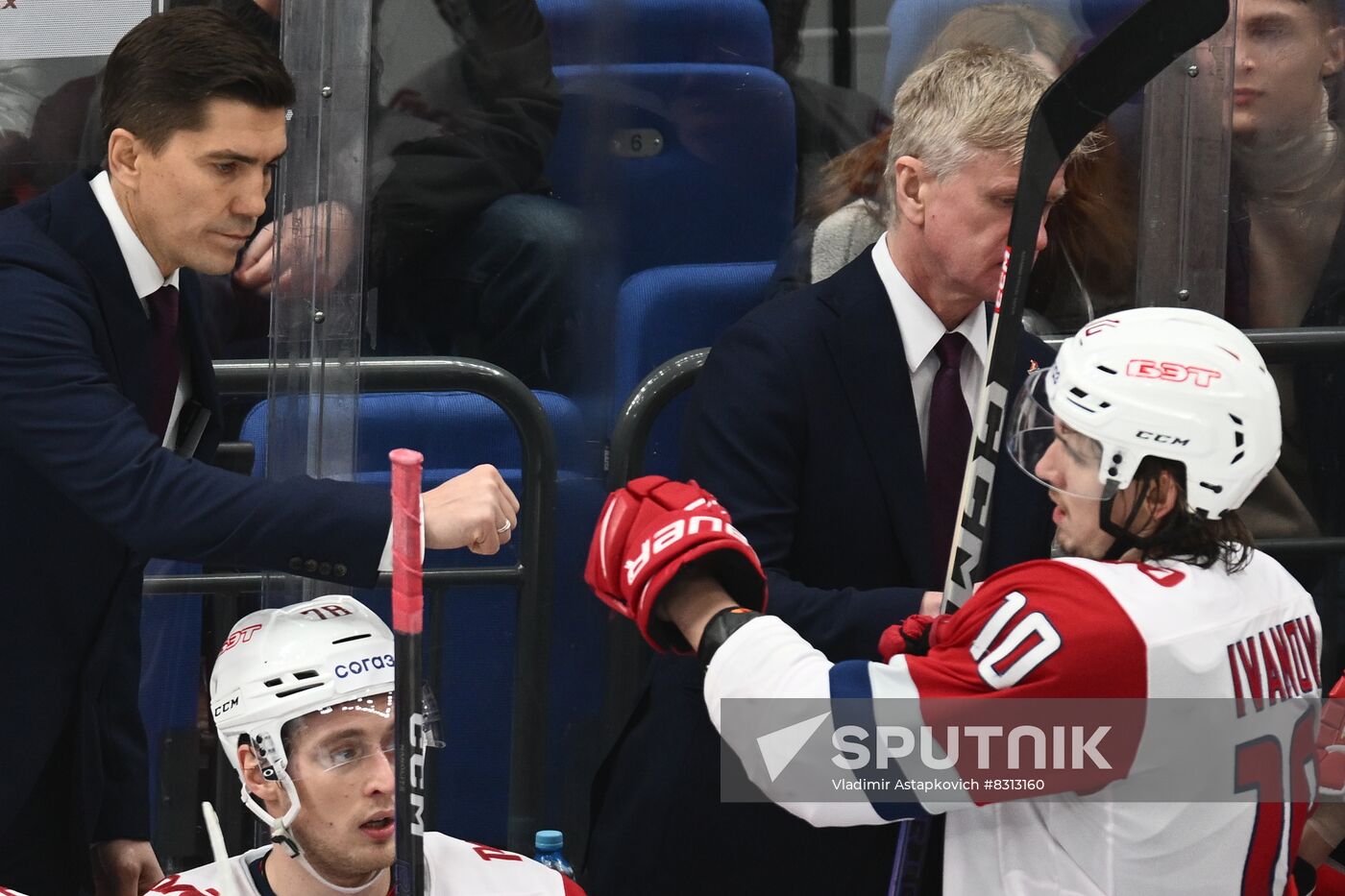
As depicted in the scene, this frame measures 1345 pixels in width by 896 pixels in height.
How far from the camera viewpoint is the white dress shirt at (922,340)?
2584 mm

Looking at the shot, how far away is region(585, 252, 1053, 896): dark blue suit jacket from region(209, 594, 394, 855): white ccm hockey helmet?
0.41 m

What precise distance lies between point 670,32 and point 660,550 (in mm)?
1764

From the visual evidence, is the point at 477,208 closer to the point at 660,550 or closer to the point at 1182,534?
the point at 660,550

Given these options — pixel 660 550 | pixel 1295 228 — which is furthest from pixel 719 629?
pixel 1295 228

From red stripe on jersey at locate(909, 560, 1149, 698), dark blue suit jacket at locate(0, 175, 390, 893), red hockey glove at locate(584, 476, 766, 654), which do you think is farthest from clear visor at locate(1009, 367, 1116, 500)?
dark blue suit jacket at locate(0, 175, 390, 893)

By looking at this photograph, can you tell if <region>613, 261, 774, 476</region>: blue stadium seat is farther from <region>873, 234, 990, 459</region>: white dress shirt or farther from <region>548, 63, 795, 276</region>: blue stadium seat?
<region>873, 234, 990, 459</region>: white dress shirt

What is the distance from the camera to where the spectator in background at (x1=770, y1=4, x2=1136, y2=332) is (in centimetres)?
332

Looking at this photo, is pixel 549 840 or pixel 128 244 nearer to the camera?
pixel 128 244

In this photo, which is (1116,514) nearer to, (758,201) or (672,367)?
(672,367)

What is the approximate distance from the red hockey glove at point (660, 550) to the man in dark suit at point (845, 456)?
315mm

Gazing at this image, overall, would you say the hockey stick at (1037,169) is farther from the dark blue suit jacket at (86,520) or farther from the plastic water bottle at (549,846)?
the plastic water bottle at (549,846)

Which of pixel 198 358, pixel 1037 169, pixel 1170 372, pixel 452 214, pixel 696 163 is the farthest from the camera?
pixel 696 163

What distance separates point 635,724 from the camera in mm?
2609

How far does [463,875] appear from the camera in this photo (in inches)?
100
